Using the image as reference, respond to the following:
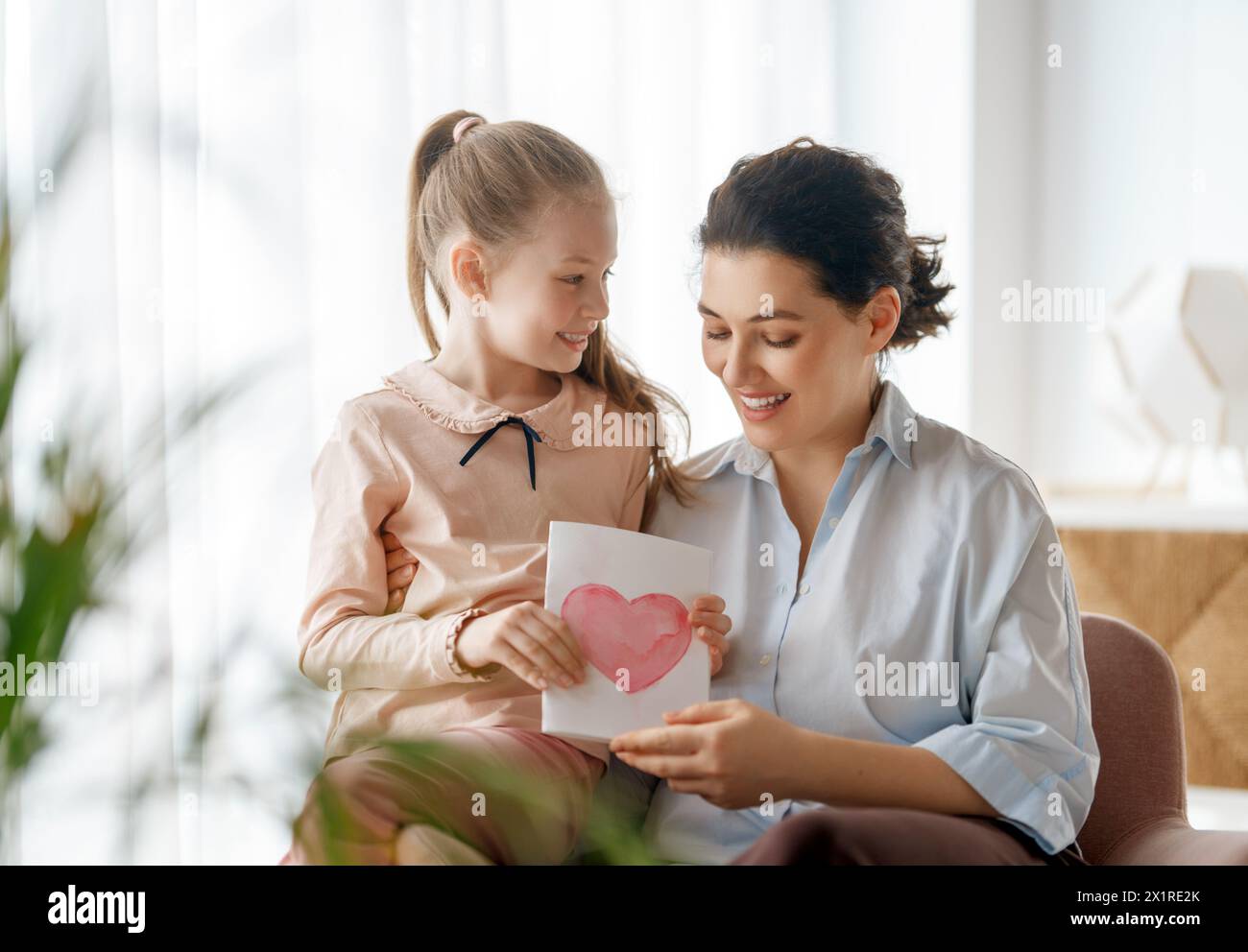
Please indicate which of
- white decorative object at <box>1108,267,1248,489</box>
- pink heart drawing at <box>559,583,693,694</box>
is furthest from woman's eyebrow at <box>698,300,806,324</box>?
white decorative object at <box>1108,267,1248,489</box>

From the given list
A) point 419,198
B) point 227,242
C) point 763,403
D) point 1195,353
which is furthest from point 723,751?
point 1195,353

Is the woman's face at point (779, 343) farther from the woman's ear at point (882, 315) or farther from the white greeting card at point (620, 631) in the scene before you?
the white greeting card at point (620, 631)

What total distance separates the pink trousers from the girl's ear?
0.54 metres

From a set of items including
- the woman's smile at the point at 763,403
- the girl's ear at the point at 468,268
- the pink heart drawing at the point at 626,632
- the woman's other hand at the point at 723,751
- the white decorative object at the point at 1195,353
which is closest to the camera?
the woman's other hand at the point at 723,751

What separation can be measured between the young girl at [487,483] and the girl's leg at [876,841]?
28 centimetres

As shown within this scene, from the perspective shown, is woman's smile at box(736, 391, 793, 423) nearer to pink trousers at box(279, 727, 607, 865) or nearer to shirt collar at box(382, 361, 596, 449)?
shirt collar at box(382, 361, 596, 449)

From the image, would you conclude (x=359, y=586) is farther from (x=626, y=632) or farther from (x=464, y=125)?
(x=464, y=125)

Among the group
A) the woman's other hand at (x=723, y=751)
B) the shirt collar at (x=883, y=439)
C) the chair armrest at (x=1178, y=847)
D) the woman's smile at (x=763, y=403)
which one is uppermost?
the woman's smile at (x=763, y=403)

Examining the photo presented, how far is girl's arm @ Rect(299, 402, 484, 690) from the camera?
124cm

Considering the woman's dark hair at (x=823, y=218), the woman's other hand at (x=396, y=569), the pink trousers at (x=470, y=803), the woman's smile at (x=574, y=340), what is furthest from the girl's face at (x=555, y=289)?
the pink trousers at (x=470, y=803)

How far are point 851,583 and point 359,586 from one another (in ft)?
1.83

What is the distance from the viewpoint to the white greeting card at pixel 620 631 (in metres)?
1.20
